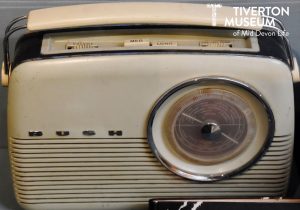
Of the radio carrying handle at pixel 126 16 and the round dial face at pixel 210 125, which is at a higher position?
the radio carrying handle at pixel 126 16

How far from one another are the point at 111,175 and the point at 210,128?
17 centimetres

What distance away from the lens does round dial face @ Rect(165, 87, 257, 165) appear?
840mm

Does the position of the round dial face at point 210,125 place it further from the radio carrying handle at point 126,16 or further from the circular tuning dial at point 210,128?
the radio carrying handle at point 126,16

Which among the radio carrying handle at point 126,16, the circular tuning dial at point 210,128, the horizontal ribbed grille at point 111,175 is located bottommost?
the horizontal ribbed grille at point 111,175

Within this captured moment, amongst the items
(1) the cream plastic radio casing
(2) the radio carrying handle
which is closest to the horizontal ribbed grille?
(1) the cream plastic radio casing

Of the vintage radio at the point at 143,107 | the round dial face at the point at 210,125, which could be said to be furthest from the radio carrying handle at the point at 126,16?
the round dial face at the point at 210,125

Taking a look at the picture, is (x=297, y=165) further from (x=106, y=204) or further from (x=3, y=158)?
(x=3, y=158)

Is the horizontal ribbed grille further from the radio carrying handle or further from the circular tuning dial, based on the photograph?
the radio carrying handle

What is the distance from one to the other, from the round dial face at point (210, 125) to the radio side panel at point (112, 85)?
40mm

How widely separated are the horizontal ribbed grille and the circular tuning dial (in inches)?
0.7

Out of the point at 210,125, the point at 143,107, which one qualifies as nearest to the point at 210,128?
the point at 210,125

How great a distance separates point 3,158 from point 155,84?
444mm

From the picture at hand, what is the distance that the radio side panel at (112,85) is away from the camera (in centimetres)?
79

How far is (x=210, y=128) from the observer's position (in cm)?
86
